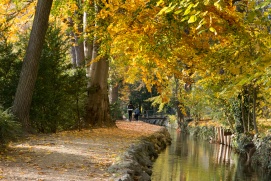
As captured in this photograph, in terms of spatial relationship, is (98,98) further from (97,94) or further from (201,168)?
(201,168)

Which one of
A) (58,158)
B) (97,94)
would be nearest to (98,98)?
(97,94)

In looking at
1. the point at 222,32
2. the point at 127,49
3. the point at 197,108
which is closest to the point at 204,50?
the point at 222,32

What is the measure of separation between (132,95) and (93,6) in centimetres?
2884

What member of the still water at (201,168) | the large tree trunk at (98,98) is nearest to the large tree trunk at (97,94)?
the large tree trunk at (98,98)

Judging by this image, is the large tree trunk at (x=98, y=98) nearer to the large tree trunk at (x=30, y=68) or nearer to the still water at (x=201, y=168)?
the still water at (x=201, y=168)

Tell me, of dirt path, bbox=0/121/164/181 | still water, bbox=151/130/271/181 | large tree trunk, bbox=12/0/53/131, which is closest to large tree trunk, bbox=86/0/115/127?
still water, bbox=151/130/271/181

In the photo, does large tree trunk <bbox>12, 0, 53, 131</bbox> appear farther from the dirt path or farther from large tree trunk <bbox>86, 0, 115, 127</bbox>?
large tree trunk <bbox>86, 0, 115, 127</bbox>

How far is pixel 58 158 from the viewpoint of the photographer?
30.2 ft

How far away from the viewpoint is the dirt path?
7.45 m

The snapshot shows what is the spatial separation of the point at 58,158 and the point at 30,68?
4.88 m

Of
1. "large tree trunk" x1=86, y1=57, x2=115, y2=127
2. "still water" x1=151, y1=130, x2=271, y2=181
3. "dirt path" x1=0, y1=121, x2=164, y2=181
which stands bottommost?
"still water" x1=151, y1=130, x2=271, y2=181

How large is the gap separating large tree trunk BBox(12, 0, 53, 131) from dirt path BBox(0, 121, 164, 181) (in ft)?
3.45

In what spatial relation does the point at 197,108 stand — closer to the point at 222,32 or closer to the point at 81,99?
the point at 81,99

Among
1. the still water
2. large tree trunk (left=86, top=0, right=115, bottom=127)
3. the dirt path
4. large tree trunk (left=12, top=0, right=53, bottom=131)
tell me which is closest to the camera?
the dirt path
